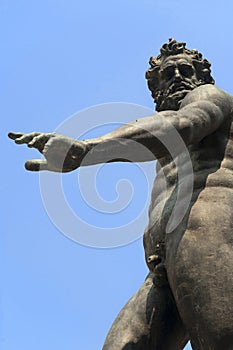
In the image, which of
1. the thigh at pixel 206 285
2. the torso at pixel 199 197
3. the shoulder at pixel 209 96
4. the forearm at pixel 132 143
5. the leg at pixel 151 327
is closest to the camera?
the forearm at pixel 132 143

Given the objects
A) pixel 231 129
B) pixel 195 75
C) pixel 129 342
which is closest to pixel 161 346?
pixel 129 342

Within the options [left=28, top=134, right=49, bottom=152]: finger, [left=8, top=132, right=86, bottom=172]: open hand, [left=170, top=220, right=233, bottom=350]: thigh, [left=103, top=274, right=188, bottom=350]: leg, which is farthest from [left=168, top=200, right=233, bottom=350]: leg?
[left=28, top=134, right=49, bottom=152]: finger

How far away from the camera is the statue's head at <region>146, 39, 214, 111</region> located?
367 inches

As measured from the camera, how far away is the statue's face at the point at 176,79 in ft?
30.5

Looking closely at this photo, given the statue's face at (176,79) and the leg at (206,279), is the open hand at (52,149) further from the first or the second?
the statue's face at (176,79)

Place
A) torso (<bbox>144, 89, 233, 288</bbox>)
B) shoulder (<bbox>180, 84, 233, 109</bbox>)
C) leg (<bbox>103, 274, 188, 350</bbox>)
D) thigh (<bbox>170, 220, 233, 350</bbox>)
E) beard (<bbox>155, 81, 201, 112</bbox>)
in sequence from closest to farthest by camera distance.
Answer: thigh (<bbox>170, 220, 233, 350</bbox>)
torso (<bbox>144, 89, 233, 288</bbox>)
shoulder (<bbox>180, 84, 233, 109</bbox>)
leg (<bbox>103, 274, 188, 350</bbox>)
beard (<bbox>155, 81, 201, 112</bbox>)

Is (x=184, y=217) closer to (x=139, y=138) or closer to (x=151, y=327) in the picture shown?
(x=139, y=138)

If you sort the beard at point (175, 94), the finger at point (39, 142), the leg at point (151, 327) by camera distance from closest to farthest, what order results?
the finger at point (39, 142) < the leg at point (151, 327) < the beard at point (175, 94)

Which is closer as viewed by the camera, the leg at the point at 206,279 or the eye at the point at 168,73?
the leg at the point at 206,279

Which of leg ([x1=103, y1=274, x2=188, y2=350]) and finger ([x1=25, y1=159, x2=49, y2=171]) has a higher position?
finger ([x1=25, y1=159, x2=49, y2=171])

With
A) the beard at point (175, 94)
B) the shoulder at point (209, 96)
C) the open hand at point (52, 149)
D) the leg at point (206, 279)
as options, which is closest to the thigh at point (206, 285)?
the leg at point (206, 279)

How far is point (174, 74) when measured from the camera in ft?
30.9

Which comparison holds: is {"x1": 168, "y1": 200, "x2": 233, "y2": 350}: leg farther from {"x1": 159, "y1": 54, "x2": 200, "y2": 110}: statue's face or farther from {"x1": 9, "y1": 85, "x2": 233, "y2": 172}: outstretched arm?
{"x1": 159, "y1": 54, "x2": 200, "y2": 110}: statue's face

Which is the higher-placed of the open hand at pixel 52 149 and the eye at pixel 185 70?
the eye at pixel 185 70
